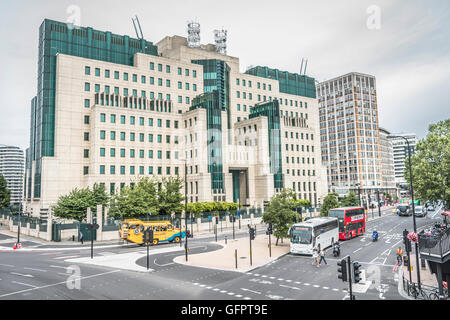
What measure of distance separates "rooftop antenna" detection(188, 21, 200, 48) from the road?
64170 millimetres

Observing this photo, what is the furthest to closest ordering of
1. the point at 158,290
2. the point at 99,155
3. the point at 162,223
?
the point at 99,155, the point at 162,223, the point at 158,290

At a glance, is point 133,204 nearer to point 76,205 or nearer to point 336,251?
point 76,205

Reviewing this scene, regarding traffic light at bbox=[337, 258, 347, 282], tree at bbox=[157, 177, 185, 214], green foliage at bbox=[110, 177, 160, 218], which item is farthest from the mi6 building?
traffic light at bbox=[337, 258, 347, 282]

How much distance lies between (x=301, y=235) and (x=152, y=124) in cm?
4490

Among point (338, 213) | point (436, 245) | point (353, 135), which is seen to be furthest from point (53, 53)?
point (353, 135)

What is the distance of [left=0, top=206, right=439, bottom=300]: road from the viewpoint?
17.6m

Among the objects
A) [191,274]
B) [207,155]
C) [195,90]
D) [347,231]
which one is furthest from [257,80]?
[191,274]

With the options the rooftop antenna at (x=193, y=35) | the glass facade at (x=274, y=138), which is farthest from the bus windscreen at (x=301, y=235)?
the rooftop antenna at (x=193, y=35)

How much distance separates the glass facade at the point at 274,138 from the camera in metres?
78.8

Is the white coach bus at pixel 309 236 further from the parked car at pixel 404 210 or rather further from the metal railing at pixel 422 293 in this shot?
the parked car at pixel 404 210

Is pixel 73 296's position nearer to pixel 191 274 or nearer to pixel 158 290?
pixel 158 290
